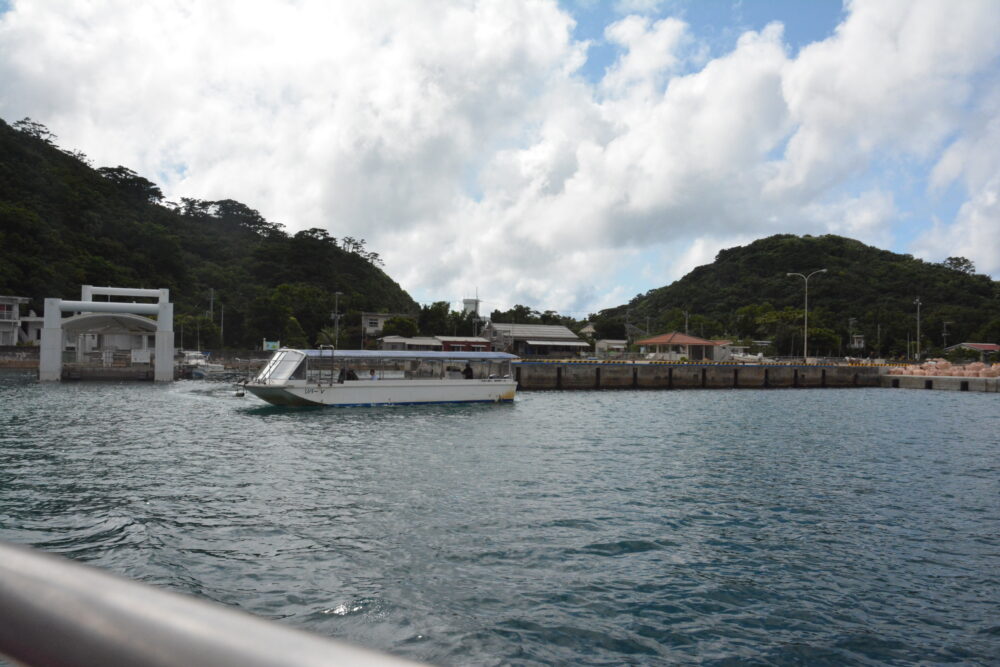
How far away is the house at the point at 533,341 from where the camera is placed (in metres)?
Answer: 74.1

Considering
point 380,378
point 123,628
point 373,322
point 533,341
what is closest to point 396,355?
point 380,378

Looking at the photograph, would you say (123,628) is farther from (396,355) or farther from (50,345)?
(50,345)

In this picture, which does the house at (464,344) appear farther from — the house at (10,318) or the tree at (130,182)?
the tree at (130,182)

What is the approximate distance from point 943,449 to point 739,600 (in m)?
16.4

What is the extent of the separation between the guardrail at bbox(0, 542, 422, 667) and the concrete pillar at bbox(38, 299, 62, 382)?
1976 inches

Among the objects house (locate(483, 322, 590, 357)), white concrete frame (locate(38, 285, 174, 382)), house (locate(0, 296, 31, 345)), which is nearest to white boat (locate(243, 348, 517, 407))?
white concrete frame (locate(38, 285, 174, 382))

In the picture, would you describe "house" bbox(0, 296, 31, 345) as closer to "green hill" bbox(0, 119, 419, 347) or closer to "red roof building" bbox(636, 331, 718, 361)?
"green hill" bbox(0, 119, 419, 347)

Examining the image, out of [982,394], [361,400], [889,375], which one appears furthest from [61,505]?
[889,375]

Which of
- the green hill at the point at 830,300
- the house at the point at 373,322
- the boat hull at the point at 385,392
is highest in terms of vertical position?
the green hill at the point at 830,300

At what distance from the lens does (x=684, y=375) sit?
5269 cm

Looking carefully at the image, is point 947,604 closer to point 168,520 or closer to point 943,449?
point 168,520

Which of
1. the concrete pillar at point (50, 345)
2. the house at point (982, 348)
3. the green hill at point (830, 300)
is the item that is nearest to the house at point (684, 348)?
the green hill at point (830, 300)

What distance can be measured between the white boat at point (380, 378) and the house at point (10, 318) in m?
41.3

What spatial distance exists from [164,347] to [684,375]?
38.3 m
